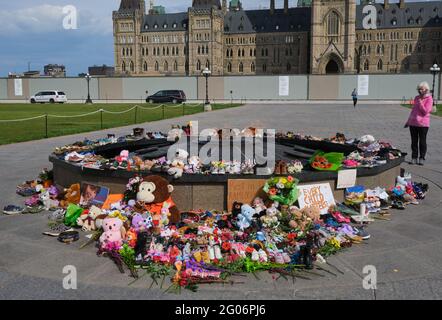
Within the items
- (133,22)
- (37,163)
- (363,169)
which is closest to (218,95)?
(37,163)

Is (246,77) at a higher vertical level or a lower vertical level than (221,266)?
higher

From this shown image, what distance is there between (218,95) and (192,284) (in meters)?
50.8

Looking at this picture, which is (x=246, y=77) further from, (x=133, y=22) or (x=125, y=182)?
(x=133, y=22)

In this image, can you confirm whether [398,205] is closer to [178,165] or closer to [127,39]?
[178,165]

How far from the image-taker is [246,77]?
53406 mm

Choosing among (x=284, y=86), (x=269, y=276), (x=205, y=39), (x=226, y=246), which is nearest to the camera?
(x=269, y=276)

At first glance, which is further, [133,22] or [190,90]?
[133,22]

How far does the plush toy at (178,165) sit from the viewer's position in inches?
244

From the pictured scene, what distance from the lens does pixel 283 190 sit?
19.9 feet

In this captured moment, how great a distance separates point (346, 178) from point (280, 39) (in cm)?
11246

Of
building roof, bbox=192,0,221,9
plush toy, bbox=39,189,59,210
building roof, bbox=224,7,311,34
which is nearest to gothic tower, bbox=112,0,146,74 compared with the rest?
A: building roof, bbox=192,0,221,9

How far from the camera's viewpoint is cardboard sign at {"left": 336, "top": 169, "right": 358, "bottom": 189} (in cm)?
672

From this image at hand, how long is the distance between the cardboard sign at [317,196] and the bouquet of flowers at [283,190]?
0.21 metres

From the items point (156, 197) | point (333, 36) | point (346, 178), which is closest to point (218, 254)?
point (156, 197)
